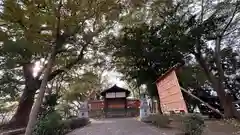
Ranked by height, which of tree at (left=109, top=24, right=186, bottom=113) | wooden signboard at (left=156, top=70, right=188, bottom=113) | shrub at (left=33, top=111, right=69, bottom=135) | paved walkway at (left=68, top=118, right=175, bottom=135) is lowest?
paved walkway at (left=68, top=118, right=175, bottom=135)

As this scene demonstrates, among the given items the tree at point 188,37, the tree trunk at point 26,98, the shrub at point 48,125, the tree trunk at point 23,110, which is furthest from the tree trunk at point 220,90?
the tree trunk at point 23,110

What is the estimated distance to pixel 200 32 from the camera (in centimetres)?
1473

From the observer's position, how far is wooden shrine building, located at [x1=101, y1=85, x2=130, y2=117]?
85.2 ft

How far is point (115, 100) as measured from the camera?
26781 millimetres

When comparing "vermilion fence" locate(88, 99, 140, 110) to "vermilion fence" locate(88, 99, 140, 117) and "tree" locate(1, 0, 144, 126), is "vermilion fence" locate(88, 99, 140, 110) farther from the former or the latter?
"tree" locate(1, 0, 144, 126)

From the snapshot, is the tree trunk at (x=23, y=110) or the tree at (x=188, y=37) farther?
the tree at (x=188, y=37)

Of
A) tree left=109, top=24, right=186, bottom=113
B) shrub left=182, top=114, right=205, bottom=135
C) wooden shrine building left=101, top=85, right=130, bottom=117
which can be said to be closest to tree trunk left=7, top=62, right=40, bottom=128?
tree left=109, top=24, right=186, bottom=113

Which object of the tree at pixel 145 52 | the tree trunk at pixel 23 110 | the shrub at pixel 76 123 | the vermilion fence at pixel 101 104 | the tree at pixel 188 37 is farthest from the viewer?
the vermilion fence at pixel 101 104

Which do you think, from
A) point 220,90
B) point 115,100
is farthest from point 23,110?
point 115,100

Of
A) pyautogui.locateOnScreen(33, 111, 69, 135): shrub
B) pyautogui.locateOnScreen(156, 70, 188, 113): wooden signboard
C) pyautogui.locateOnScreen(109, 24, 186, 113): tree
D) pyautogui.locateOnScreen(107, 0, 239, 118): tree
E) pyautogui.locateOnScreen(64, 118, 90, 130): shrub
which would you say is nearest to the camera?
pyautogui.locateOnScreen(156, 70, 188, 113): wooden signboard

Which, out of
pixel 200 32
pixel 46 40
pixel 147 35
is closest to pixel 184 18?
pixel 200 32

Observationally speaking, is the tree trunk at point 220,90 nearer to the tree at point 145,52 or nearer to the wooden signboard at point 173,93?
the tree at point 145,52

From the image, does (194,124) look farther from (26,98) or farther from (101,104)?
(101,104)

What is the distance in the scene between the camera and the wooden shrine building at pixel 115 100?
85.2 ft
